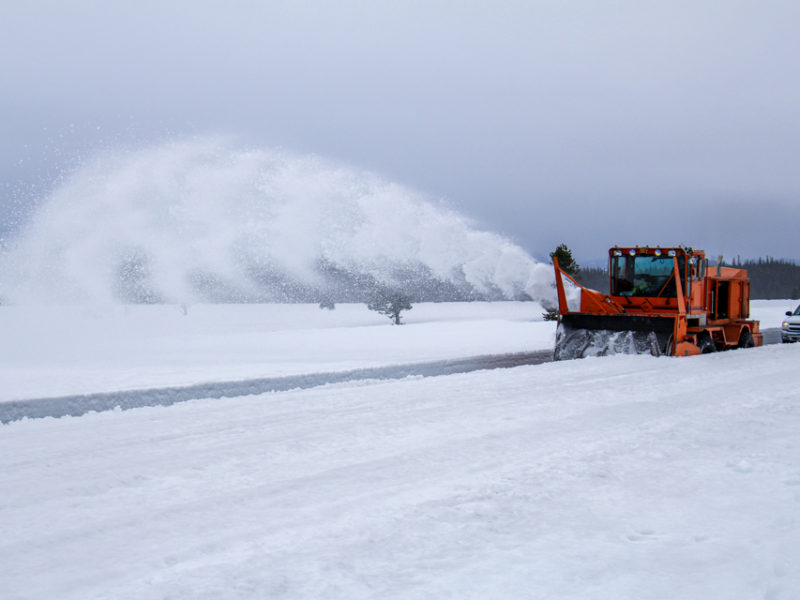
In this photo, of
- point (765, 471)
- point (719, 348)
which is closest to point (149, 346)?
point (719, 348)

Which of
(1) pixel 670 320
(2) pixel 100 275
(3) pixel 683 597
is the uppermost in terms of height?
(2) pixel 100 275

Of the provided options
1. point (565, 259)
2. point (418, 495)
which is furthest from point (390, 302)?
point (418, 495)

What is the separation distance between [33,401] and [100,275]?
1055 inches

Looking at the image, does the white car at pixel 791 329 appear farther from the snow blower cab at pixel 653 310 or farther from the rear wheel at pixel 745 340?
the snow blower cab at pixel 653 310

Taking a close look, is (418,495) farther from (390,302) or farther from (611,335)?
(390,302)

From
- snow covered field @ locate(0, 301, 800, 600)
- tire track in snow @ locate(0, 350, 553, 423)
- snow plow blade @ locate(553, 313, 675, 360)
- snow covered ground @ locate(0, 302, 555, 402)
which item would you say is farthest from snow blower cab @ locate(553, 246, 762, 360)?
snow covered field @ locate(0, 301, 800, 600)

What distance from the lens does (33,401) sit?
1248cm

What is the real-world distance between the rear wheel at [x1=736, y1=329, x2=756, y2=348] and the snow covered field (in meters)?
9.47

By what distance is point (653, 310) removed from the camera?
1850cm

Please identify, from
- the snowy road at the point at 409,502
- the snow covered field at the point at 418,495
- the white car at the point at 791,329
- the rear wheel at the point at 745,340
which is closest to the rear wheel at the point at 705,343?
the rear wheel at the point at 745,340

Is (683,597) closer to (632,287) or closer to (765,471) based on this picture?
(765,471)

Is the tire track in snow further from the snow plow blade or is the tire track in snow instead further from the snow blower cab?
the snow blower cab

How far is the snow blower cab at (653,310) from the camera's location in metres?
16.8

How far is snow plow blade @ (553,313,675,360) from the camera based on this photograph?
16.6m
